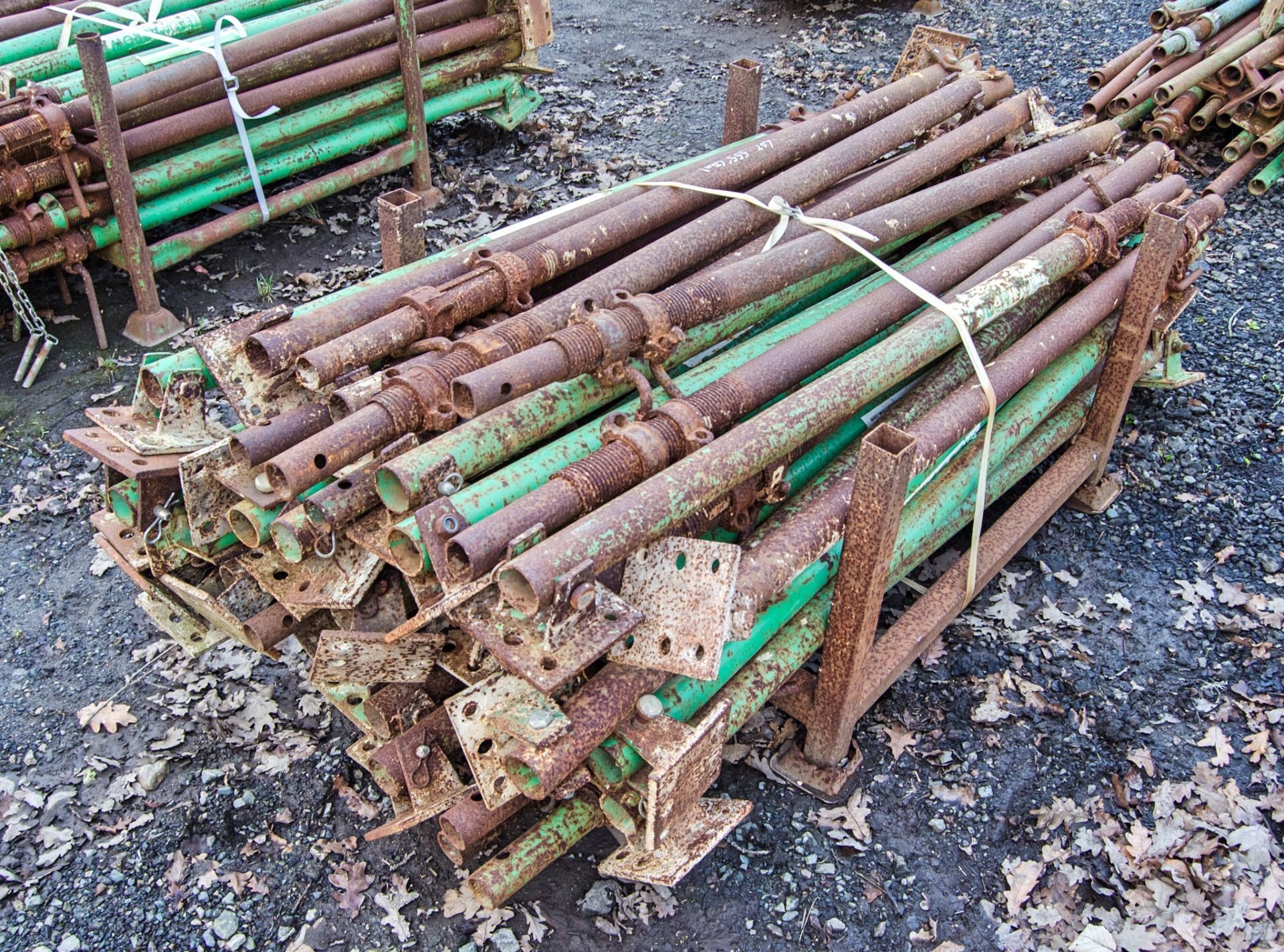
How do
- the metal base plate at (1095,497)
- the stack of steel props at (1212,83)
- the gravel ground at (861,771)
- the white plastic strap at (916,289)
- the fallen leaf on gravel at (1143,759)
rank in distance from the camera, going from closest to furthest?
the gravel ground at (861,771)
the white plastic strap at (916,289)
the fallen leaf on gravel at (1143,759)
the metal base plate at (1095,497)
the stack of steel props at (1212,83)

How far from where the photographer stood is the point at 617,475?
12.0ft

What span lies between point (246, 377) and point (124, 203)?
3827mm

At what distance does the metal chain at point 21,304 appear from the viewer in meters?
6.90

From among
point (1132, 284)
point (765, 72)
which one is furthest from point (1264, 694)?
point (765, 72)

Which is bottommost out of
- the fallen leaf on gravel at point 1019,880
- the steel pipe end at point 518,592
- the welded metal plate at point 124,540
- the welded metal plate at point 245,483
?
the fallen leaf on gravel at point 1019,880

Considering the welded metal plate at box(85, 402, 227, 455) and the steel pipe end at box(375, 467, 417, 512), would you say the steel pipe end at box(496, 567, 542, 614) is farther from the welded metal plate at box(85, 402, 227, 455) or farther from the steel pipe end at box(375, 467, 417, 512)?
the welded metal plate at box(85, 402, 227, 455)

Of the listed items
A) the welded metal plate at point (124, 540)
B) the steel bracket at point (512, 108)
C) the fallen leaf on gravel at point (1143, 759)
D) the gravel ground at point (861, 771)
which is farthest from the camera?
the steel bracket at point (512, 108)

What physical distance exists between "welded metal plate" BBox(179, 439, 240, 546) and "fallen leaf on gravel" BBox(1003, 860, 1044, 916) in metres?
3.67

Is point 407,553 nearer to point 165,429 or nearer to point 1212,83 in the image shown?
point 165,429

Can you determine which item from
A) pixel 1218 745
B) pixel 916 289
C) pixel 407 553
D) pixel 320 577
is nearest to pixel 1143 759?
pixel 1218 745

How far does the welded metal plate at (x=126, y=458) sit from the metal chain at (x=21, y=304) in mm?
3568

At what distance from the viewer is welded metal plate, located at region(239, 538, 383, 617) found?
148 inches

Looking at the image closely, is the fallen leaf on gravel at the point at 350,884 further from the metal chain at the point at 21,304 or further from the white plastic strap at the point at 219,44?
the white plastic strap at the point at 219,44

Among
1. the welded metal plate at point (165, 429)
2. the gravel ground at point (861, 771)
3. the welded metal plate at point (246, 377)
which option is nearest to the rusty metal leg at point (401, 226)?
the welded metal plate at point (246, 377)
